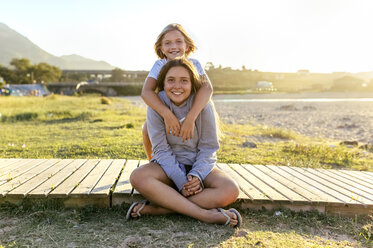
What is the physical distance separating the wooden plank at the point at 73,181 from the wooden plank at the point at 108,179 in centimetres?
23

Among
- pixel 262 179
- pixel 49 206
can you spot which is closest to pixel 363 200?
pixel 262 179

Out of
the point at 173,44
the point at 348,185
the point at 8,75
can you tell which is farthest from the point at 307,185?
the point at 8,75

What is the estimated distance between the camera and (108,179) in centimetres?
323

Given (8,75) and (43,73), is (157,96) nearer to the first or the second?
(8,75)

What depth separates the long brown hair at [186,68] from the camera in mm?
2824

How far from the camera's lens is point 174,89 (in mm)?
2805

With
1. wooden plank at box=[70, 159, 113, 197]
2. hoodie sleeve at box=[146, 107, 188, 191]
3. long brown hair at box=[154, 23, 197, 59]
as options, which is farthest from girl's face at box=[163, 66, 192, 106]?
wooden plank at box=[70, 159, 113, 197]

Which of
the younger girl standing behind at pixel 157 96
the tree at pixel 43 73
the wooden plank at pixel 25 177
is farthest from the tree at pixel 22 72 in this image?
the younger girl standing behind at pixel 157 96

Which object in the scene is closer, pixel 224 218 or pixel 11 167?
pixel 224 218

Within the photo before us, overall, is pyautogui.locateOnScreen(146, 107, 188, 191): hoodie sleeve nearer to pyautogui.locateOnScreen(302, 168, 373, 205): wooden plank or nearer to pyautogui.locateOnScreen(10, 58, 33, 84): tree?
pyautogui.locateOnScreen(302, 168, 373, 205): wooden plank

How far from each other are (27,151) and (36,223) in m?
3.66

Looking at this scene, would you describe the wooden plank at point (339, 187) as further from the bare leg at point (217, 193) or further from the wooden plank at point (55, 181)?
the wooden plank at point (55, 181)

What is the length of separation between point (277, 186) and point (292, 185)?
0.71 ft

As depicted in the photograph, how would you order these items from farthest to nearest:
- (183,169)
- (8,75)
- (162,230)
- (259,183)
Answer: (8,75) < (259,183) < (183,169) < (162,230)
